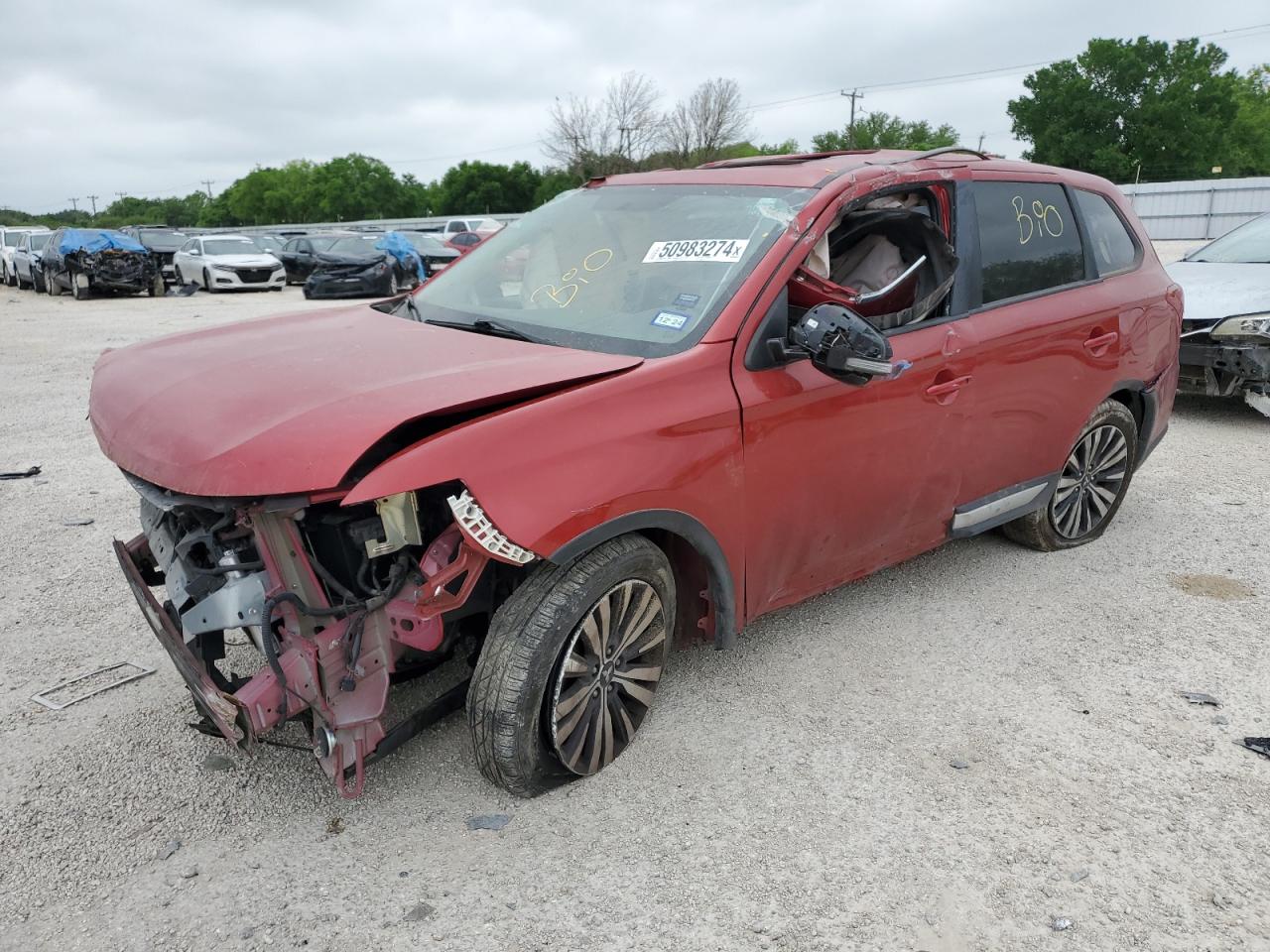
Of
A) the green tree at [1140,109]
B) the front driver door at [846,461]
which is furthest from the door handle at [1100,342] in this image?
the green tree at [1140,109]

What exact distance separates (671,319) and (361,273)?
19179 mm

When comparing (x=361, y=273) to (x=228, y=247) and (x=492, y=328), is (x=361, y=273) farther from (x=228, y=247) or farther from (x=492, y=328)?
(x=492, y=328)

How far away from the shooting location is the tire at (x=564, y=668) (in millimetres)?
2662

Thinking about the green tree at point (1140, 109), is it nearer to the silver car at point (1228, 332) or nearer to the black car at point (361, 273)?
the black car at point (361, 273)

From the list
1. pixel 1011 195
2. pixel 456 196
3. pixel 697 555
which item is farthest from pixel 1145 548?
pixel 456 196

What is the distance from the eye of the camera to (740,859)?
8.59 ft

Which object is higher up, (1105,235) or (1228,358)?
(1105,235)

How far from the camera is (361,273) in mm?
20844

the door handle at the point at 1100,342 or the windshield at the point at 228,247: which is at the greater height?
the windshield at the point at 228,247

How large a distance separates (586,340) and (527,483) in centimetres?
81

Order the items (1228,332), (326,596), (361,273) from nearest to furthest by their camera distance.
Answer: (326,596) < (1228,332) < (361,273)

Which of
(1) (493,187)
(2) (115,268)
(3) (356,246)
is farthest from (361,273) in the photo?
(1) (493,187)

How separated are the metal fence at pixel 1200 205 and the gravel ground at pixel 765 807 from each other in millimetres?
41023

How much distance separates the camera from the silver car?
7109 mm
